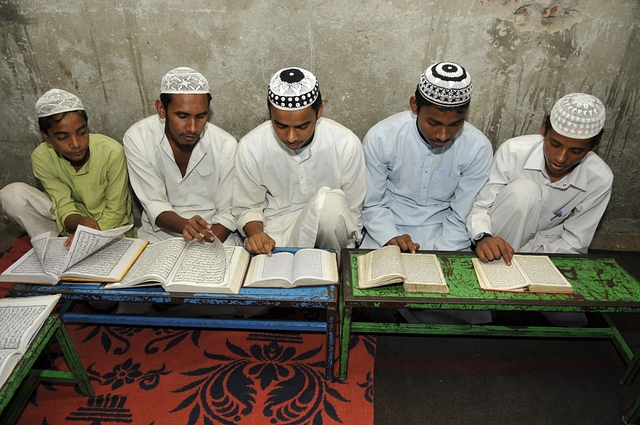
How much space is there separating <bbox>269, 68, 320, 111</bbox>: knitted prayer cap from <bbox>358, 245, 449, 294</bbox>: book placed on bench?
93cm

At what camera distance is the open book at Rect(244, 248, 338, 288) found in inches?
86.4

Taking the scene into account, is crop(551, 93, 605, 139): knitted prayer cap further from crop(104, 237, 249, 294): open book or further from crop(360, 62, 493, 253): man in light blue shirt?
crop(104, 237, 249, 294): open book

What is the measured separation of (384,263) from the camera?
2252mm

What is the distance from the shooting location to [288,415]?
7.63ft

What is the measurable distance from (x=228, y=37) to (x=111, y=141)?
111 centimetres

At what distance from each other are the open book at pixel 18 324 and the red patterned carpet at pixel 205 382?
693 millimetres

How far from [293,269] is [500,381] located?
4.65ft

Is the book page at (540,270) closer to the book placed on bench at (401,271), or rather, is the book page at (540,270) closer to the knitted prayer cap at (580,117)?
the book placed on bench at (401,271)

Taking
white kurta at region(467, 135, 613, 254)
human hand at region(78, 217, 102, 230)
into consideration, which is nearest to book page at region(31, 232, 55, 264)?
human hand at region(78, 217, 102, 230)

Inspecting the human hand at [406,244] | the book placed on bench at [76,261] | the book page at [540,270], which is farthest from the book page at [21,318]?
the book page at [540,270]

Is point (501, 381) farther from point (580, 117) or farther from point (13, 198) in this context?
point (13, 198)

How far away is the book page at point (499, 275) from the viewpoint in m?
2.21

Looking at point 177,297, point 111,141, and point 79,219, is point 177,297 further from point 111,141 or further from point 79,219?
point 111,141

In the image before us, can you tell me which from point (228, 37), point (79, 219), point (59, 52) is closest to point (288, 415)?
point (79, 219)
